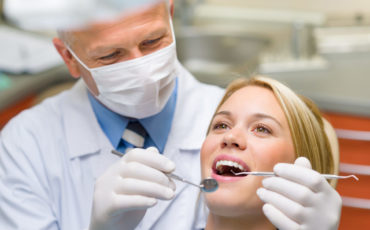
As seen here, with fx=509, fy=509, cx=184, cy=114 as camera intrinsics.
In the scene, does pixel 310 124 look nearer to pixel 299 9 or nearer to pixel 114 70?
pixel 114 70

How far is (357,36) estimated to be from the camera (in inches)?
114

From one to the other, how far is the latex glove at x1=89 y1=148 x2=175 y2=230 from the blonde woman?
6.8 inches

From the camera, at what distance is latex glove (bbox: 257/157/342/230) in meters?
1.19

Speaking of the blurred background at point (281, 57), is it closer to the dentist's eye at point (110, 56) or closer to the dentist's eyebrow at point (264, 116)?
the dentist's eyebrow at point (264, 116)

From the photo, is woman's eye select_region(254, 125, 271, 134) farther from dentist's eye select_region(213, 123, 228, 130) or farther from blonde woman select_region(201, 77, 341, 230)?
dentist's eye select_region(213, 123, 228, 130)

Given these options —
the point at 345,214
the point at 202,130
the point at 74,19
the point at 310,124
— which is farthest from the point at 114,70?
the point at 345,214

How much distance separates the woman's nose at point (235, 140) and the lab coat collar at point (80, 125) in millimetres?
456

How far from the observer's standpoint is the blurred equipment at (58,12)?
2.25ft

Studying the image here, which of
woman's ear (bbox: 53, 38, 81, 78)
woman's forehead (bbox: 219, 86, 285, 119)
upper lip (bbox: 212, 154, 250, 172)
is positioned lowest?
upper lip (bbox: 212, 154, 250, 172)

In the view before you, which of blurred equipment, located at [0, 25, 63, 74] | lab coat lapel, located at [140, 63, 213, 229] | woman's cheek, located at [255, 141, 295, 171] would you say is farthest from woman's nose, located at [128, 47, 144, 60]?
blurred equipment, located at [0, 25, 63, 74]

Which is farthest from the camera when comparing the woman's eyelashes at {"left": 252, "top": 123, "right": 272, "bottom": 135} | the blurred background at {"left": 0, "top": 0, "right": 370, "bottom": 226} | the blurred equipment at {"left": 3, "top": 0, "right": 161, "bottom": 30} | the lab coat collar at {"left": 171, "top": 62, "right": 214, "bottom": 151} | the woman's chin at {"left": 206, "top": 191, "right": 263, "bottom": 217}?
the blurred background at {"left": 0, "top": 0, "right": 370, "bottom": 226}

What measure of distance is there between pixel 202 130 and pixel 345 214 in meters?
0.98

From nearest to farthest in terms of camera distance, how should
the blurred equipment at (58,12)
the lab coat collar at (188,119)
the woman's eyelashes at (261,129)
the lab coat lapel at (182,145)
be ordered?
the blurred equipment at (58,12) < the woman's eyelashes at (261,129) < the lab coat lapel at (182,145) < the lab coat collar at (188,119)

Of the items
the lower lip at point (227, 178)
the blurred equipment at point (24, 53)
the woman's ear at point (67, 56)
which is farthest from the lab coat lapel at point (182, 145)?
the blurred equipment at point (24, 53)
